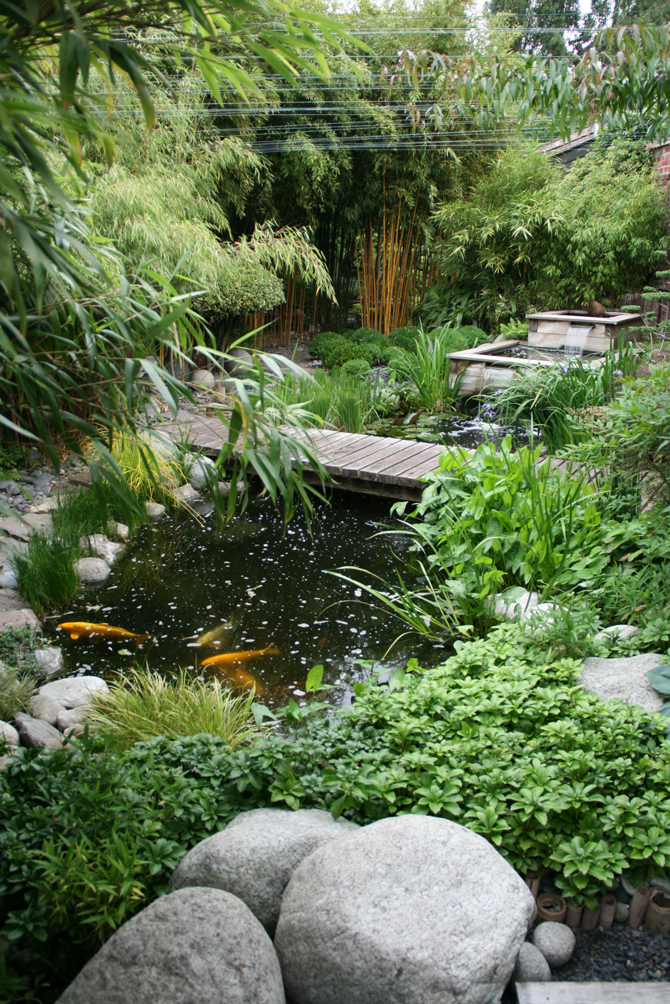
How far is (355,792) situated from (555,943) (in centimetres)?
52

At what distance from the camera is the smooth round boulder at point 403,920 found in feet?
4.16

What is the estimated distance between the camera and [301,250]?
6.53 m

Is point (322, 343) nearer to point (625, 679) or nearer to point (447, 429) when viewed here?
point (447, 429)

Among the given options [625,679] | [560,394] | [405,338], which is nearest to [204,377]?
[405,338]

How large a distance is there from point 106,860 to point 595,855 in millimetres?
1032

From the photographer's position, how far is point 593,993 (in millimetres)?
1381

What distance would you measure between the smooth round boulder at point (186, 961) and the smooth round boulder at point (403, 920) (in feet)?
0.31

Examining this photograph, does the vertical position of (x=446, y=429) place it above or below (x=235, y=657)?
below

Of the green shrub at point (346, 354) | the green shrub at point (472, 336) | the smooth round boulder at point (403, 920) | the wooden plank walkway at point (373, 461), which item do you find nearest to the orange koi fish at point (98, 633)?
the wooden plank walkway at point (373, 461)

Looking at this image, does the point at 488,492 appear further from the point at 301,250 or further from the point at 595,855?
the point at 301,250

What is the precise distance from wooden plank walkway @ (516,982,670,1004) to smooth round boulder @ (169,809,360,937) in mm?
457

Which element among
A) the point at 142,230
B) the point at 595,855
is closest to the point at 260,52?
the point at 595,855

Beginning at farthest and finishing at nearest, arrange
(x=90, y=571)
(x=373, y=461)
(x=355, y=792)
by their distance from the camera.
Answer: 1. (x=373, y=461)
2. (x=90, y=571)
3. (x=355, y=792)

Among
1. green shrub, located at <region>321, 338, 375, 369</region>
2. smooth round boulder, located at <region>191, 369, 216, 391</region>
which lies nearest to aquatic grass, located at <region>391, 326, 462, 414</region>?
green shrub, located at <region>321, 338, 375, 369</region>
